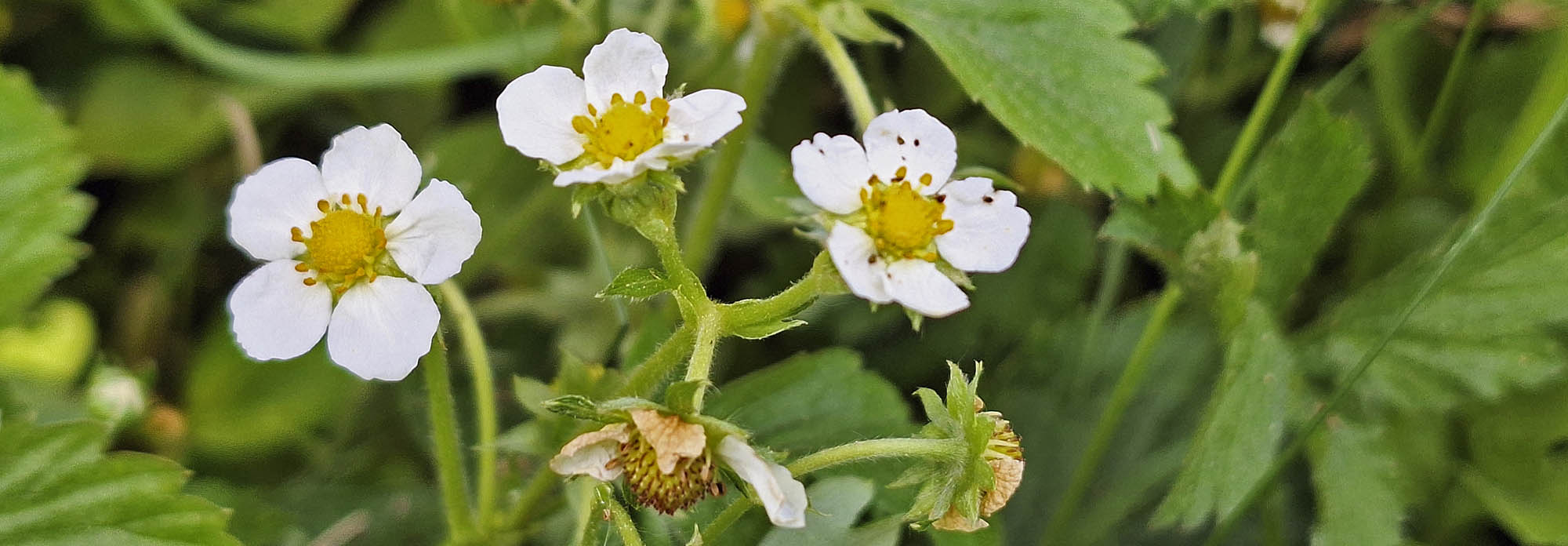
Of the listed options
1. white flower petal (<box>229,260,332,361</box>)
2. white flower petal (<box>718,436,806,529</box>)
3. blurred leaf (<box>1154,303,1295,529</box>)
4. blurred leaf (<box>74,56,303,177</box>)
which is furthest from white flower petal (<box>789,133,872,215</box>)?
blurred leaf (<box>74,56,303,177</box>)

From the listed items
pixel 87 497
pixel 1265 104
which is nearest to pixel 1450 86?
pixel 1265 104

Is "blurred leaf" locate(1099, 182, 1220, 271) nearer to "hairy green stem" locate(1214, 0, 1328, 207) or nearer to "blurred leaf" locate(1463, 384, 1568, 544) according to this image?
"hairy green stem" locate(1214, 0, 1328, 207)

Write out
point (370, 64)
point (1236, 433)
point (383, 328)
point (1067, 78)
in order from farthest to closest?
1. point (370, 64)
2. point (1067, 78)
3. point (1236, 433)
4. point (383, 328)

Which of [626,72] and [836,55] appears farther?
[836,55]

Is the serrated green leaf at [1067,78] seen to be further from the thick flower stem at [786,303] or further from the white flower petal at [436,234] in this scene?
the white flower petal at [436,234]

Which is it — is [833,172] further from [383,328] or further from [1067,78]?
[1067,78]

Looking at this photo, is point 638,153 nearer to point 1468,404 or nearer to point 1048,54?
point 1048,54
